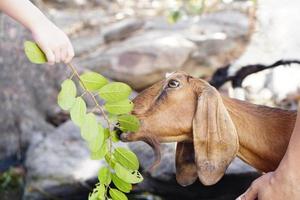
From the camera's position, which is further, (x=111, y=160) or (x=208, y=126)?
(x=111, y=160)

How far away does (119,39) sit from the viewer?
8.12 m

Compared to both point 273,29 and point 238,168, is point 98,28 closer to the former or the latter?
point 273,29

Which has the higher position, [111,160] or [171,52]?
[111,160]

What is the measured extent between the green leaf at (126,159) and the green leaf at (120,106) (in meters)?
0.18

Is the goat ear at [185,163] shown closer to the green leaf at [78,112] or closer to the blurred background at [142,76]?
the green leaf at [78,112]

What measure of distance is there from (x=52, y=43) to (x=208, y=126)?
1.94ft

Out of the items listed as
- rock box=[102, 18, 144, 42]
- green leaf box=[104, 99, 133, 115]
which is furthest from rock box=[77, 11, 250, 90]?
green leaf box=[104, 99, 133, 115]

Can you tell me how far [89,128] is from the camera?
6.46 feet

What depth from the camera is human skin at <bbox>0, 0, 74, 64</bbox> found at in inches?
76.5

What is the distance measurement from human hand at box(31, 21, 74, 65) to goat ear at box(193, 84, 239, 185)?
483 mm

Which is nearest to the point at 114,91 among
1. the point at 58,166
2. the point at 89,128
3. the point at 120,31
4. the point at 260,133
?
the point at 89,128

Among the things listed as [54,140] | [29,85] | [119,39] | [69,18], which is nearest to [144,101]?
[54,140]

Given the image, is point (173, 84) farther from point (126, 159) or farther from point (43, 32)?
point (43, 32)

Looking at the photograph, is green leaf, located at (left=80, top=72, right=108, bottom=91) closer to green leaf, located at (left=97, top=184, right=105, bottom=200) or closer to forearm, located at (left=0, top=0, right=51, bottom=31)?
forearm, located at (left=0, top=0, right=51, bottom=31)
